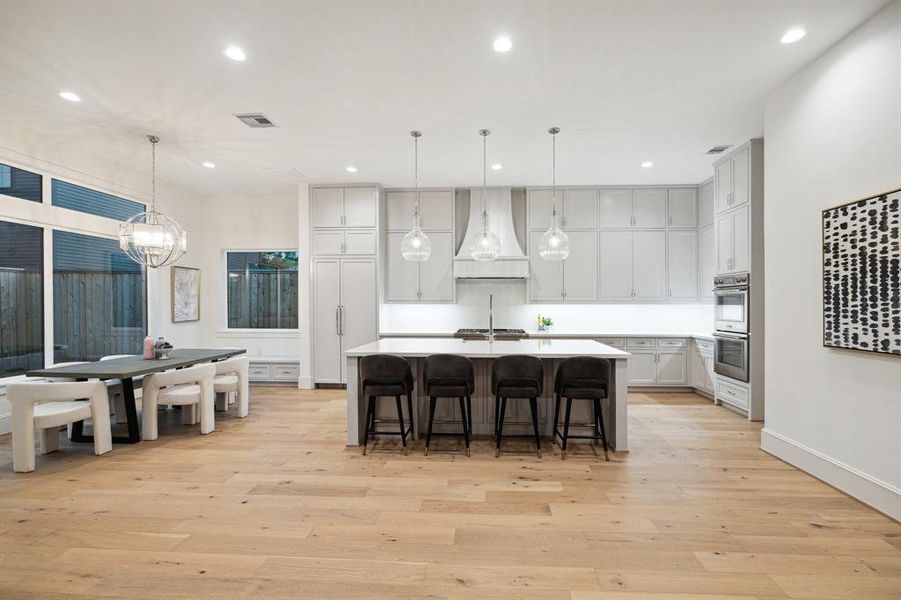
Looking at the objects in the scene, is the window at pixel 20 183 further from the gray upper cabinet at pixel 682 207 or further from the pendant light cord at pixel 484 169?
the gray upper cabinet at pixel 682 207

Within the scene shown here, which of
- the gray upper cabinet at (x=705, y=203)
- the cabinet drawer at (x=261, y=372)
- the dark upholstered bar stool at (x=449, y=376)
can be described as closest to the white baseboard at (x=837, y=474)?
the dark upholstered bar stool at (x=449, y=376)

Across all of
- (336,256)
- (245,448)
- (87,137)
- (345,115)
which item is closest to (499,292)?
(336,256)

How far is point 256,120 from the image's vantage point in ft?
14.2

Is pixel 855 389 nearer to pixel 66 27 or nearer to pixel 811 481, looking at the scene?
pixel 811 481

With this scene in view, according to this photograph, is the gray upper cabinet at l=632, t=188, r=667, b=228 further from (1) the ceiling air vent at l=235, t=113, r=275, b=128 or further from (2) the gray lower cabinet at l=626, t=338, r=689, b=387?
(1) the ceiling air vent at l=235, t=113, r=275, b=128

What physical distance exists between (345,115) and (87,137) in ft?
9.53

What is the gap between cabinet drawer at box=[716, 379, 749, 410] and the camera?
5035mm

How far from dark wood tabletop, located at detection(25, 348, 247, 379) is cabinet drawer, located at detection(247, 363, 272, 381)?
72.1 inches

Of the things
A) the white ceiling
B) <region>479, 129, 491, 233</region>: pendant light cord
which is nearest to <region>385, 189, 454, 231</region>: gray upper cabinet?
<region>479, 129, 491, 233</region>: pendant light cord

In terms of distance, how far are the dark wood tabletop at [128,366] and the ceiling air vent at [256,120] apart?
8.14 feet

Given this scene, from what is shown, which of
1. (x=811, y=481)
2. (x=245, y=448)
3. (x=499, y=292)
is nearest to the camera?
(x=811, y=481)

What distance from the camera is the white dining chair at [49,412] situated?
350 cm

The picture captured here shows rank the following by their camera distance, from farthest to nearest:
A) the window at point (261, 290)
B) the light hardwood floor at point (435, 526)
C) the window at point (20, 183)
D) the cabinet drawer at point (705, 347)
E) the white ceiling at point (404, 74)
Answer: the window at point (261, 290) → the cabinet drawer at point (705, 347) → the window at point (20, 183) → the white ceiling at point (404, 74) → the light hardwood floor at point (435, 526)

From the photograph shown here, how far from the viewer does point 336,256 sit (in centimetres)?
661
